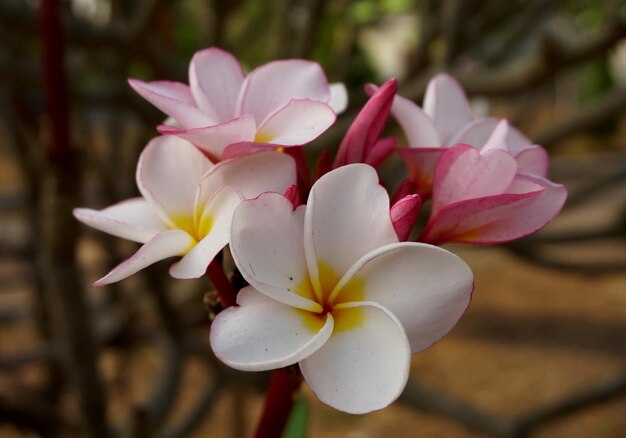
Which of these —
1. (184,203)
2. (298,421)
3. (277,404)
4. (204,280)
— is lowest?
(204,280)

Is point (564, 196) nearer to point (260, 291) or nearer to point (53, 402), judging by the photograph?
point (260, 291)

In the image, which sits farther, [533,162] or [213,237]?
[533,162]

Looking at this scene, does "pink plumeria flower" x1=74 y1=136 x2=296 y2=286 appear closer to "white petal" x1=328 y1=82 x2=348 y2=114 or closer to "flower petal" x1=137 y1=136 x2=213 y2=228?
"flower petal" x1=137 y1=136 x2=213 y2=228

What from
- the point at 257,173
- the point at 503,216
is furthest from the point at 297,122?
the point at 503,216

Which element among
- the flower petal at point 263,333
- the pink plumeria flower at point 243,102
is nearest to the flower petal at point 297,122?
the pink plumeria flower at point 243,102

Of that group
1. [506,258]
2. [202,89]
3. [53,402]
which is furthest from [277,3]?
[506,258]

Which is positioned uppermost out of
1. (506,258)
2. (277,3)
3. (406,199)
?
(406,199)

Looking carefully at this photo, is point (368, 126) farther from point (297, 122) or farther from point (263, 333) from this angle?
point (263, 333)

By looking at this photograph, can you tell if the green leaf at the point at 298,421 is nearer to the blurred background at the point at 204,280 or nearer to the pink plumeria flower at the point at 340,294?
the blurred background at the point at 204,280
